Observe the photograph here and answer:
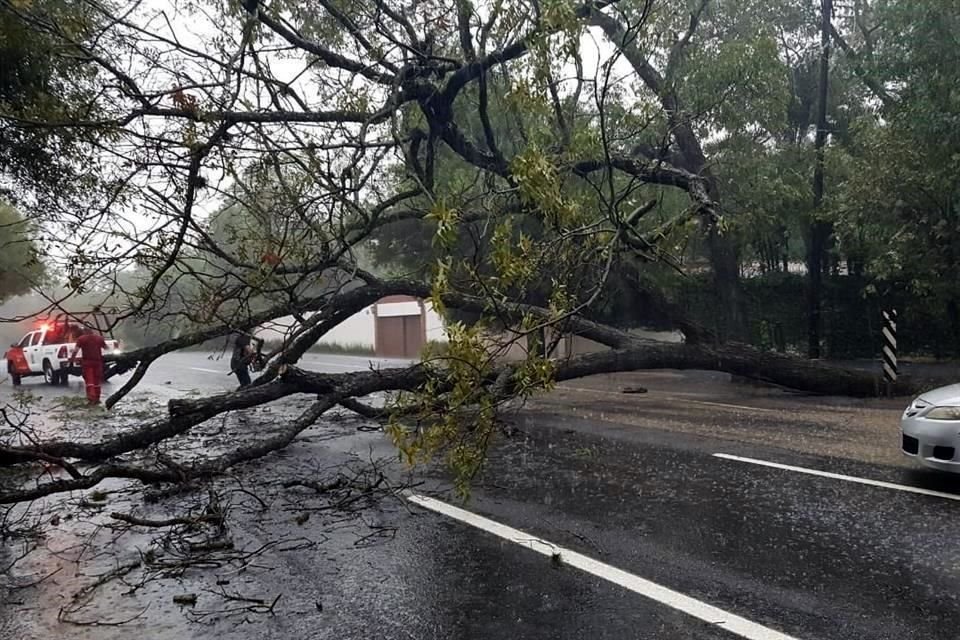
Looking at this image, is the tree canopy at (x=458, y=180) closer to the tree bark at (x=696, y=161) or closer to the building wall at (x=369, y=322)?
the tree bark at (x=696, y=161)

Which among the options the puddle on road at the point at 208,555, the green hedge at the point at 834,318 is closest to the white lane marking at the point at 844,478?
the puddle on road at the point at 208,555

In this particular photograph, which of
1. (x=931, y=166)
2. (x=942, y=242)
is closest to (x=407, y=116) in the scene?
(x=931, y=166)

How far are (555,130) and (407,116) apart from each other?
2.10 meters

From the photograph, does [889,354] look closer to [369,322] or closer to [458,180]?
[458,180]

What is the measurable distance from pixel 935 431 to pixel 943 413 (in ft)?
0.54

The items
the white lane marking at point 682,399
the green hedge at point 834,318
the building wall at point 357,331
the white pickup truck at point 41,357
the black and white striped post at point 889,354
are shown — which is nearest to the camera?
the white lane marking at point 682,399

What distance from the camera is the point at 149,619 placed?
3771 mm

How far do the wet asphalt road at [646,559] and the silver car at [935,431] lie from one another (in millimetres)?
272

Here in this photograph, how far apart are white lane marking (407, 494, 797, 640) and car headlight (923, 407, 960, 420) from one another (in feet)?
10.5

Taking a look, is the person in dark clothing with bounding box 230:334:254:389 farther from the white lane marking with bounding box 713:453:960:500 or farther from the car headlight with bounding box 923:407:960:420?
the car headlight with bounding box 923:407:960:420

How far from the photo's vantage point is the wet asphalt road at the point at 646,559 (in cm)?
351

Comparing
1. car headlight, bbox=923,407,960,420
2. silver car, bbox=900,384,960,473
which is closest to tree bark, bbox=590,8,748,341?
silver car, bbox=900,384,960,473

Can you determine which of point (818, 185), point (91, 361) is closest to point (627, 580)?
point (91, 361)

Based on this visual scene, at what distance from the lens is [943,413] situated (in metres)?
5.64
